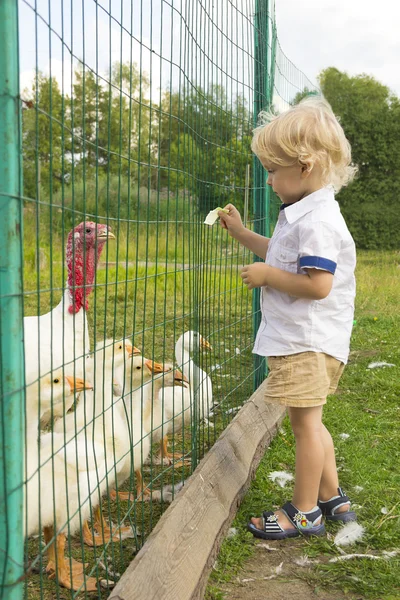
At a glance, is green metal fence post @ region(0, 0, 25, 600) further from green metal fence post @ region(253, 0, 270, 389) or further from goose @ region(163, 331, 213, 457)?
green metal fence post @ region(253, 0, 270, 389)

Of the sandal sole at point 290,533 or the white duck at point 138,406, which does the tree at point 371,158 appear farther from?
the sandal sole at point 290,533

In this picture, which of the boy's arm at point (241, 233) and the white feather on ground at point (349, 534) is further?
the boy's arm at point (241, 233)

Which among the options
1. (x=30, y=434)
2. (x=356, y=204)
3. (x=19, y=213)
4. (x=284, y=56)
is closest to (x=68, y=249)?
(x=30, y=434)

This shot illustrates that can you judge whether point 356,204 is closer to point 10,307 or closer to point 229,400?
point 229,400

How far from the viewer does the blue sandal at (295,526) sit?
9.99 feet

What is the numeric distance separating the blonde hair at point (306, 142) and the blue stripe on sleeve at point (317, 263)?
422 mm

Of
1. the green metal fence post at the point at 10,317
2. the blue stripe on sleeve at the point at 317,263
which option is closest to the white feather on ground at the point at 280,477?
the blue stripe on sleeve at the point at 317,263

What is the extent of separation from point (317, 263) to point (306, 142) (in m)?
0.53

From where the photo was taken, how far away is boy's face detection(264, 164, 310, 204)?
117 inches

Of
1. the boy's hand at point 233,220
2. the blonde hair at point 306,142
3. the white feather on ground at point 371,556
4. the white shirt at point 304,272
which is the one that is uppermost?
the blonde hair at point 306,142

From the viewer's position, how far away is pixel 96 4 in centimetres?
201

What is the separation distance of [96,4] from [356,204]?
19.5 metres

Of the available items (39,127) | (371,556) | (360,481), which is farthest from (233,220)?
(39,127)

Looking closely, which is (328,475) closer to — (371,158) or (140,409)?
(140,409)
